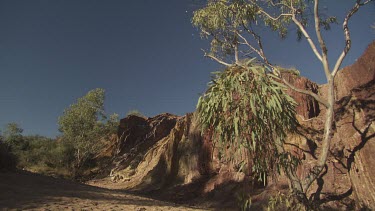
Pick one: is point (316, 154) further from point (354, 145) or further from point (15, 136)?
point (15, 136)

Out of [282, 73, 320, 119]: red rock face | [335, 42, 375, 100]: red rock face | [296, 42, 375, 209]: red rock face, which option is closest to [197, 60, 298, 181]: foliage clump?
[296, 42, 375, 209]: red rock face

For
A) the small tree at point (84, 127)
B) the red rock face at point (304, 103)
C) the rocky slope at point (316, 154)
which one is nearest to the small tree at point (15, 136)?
the small tree at point (84, 127)

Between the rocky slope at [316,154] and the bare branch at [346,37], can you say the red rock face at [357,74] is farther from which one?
the bare branch at [346,37]

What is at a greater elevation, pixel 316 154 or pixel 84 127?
pixel 84 127

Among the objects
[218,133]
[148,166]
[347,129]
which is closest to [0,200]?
[218,133]

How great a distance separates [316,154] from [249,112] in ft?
26.5

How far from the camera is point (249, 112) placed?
26.6 ft

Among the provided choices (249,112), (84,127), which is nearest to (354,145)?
(249,112)

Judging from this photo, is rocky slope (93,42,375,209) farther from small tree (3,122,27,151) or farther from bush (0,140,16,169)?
small tree (3,122,27,151)

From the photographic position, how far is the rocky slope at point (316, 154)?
12.3m

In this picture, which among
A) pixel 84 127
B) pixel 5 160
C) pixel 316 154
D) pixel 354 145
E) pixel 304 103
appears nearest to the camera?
pixel 354 145

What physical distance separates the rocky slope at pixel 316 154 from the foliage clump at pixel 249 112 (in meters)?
3.55

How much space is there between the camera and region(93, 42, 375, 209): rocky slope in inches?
483

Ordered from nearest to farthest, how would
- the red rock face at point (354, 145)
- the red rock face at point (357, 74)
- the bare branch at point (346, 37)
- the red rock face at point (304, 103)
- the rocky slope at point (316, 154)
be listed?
1. the bare branch at point (346, 37)
2. the red rock face at point (354, 145)
3. the rocky slope at point (316, 154)
4. the red rock face at point (357, 74)
5. the red rock face at point (304, 103)
